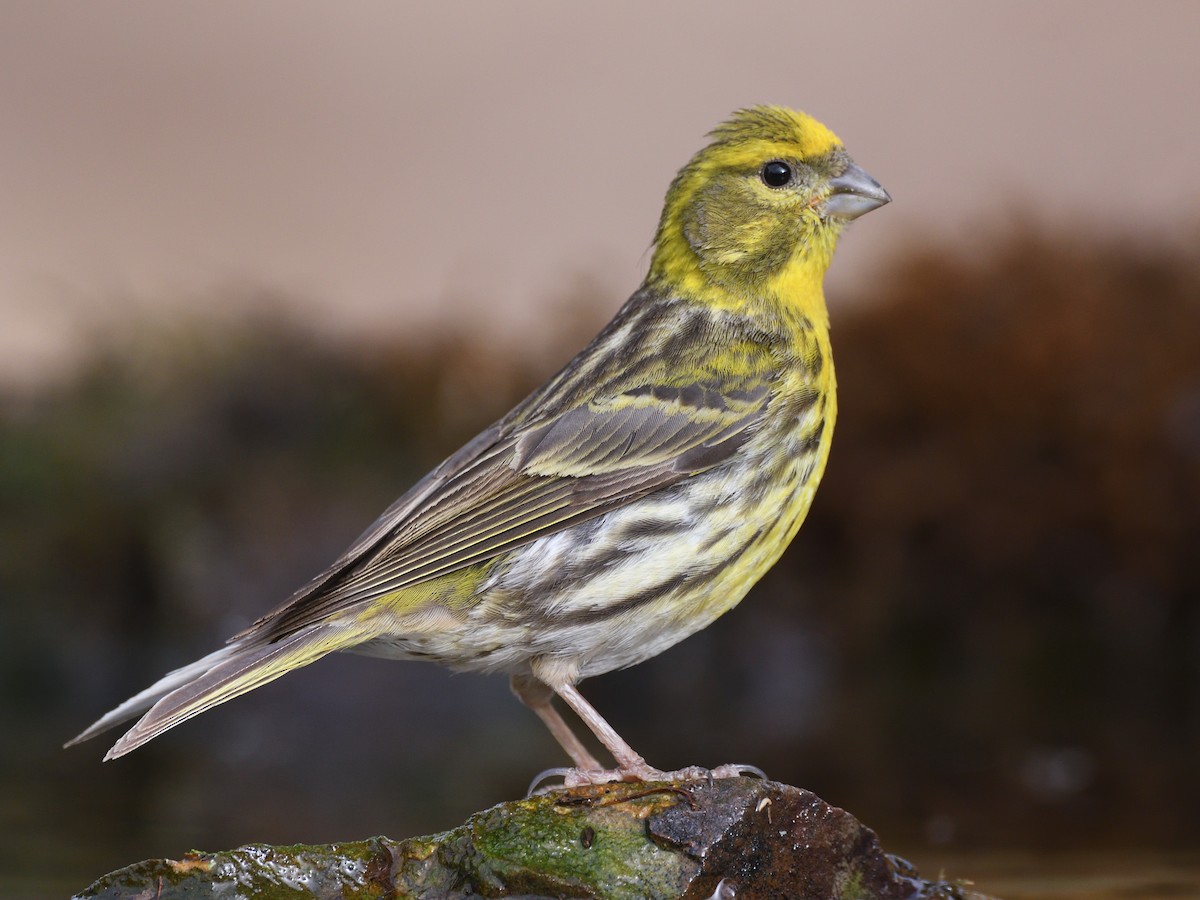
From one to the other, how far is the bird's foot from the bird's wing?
0.73 metres

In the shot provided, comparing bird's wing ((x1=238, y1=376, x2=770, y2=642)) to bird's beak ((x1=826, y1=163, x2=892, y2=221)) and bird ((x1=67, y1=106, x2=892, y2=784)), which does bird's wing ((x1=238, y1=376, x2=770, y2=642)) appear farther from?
bird's beak ((x1=826, y1=163, x2=892, y2=221))

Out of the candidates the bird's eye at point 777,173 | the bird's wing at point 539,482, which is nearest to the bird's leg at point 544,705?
the bird's wing at point 539,482

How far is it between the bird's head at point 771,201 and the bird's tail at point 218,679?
1911mm

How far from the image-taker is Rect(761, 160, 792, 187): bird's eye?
5.30m

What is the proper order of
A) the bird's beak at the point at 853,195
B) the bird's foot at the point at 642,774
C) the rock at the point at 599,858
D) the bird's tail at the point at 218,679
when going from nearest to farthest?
the rock at the point at 599,858, the bird's tail at the point at 218,679, the bird's foot at the point at 642,774, the bird's beak at the point at 853,195

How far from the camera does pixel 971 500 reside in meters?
10.4

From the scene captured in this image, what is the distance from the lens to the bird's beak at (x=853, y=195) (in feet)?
17.1

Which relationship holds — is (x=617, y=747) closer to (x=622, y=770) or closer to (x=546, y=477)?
(x=622, y=770)

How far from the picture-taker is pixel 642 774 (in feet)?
14.8

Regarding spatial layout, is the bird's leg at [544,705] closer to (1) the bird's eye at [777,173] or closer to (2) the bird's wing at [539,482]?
(2) the bird's wing at [539,482]

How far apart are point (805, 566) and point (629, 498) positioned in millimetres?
5724

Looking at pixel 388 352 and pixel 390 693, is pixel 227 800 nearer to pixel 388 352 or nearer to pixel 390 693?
pixel 390 693

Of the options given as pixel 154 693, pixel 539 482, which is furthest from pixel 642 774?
pixel 154 693

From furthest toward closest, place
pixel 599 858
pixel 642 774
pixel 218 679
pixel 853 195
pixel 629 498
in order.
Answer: pixel 853 195 → pixel 629 498 → pixel 642 774 → pixel 218 679 → pixel 599 858
